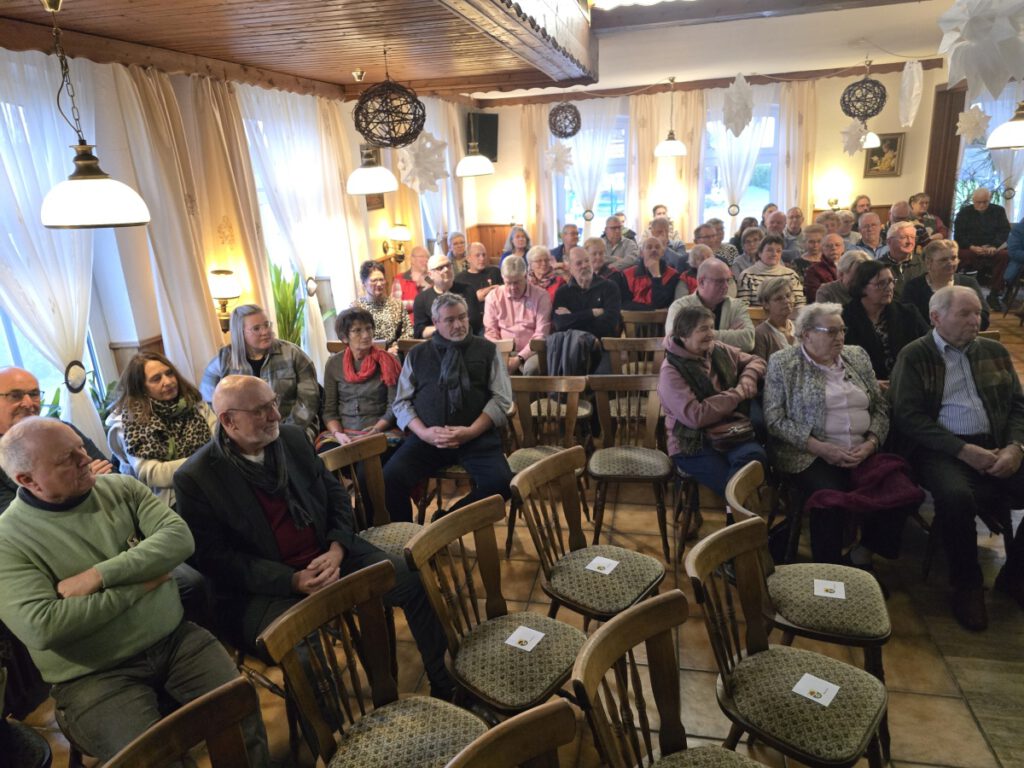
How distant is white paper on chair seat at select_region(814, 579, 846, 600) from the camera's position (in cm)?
208

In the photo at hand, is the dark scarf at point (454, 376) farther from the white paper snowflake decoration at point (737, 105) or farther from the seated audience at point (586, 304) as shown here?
the white paper snowflake decoration at point (737, 105)

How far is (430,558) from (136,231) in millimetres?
3161

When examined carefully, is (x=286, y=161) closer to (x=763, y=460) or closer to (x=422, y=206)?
(x=422, y=206)

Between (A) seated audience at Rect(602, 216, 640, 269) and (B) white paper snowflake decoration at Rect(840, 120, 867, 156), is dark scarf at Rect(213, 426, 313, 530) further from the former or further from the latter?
A: (B) white paper snowflake decoration at Rect(840, 120, 867, 156)

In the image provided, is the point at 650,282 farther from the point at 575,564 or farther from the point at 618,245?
the point at 575,564

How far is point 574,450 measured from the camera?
2496mm

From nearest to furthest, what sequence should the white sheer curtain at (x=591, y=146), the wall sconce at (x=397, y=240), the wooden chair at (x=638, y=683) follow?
the wooden chair at (x=638, y=683), the wall sconce at (x=397, y=240), the white sheer curtain at (x=591, y=146)

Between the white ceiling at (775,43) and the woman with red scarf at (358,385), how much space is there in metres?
3.80

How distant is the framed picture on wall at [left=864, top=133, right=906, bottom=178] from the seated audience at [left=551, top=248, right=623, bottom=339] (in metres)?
6.48

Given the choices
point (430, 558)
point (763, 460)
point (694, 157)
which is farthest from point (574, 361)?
point (694, 157)

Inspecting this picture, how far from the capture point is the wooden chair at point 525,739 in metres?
1.22

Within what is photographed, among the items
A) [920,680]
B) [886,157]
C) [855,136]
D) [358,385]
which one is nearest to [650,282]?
[358,385]

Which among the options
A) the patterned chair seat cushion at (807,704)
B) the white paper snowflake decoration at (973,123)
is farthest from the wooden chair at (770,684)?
the white paper snowflake decoration at (973,123)

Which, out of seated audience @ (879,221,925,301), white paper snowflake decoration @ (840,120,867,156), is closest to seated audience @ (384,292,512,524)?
seated audience @ (879,221,925,301)
